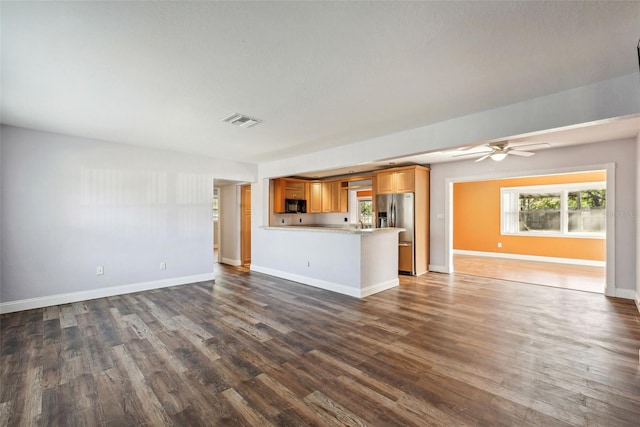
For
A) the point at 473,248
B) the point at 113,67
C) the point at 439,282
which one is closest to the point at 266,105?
the point at 113,67

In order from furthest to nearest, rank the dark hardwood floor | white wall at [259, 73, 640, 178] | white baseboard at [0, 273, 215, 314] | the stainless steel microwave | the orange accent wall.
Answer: the stainless steel microwave → the orange accent wall → white baseboard at [0, 273, 215, 314] → white wall at [259, 73, 640, 178] → the dark hardwood floor

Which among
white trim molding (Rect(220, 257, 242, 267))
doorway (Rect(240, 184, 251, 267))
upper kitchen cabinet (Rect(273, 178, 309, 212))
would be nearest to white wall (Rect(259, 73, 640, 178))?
upper kitchen cabinet (Rect(273, 178, 309, 212))

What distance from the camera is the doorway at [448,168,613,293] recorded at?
6.55 meters

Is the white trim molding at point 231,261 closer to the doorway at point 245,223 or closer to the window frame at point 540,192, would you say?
the doorway at point 245,223

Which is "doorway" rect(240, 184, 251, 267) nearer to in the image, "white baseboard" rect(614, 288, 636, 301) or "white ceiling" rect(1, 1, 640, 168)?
"white ceiling" rect(1, 1, 640, 168)

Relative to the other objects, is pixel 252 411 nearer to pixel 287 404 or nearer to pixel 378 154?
pixel 287 404

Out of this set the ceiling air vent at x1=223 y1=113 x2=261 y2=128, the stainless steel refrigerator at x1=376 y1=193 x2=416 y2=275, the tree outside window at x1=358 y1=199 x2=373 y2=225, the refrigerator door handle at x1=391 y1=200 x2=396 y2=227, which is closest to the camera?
the ceiling air vent at x1=223 y1=113 x2=261 y2=128

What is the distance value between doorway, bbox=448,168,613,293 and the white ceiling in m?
4.21

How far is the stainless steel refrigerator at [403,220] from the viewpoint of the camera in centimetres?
610

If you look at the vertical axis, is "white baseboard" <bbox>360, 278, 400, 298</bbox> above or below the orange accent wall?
below

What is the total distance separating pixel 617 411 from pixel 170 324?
407cm

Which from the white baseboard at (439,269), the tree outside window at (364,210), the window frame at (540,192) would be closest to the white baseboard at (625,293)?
the white baseboard at (439,269)

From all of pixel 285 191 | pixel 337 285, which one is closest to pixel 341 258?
pixel 337 285

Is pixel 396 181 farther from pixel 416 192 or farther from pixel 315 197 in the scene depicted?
→ pixel 315 197
